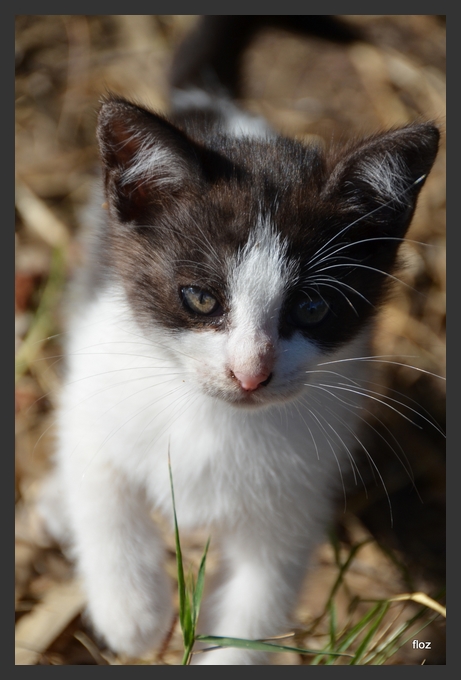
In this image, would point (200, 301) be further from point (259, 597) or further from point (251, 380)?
point (259, 597)

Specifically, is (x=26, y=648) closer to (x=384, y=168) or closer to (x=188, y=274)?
(x=188, y=274)

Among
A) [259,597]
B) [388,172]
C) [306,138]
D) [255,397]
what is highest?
[388,172]

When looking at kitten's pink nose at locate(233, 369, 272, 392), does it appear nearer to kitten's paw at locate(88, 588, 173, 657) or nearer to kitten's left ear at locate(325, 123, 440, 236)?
kitten's left ear at locate(325, 123, 440, 236)

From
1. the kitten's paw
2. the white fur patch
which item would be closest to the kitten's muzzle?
the kitten's paw

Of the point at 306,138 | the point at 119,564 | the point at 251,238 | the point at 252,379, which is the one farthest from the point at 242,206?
the point at 306,138

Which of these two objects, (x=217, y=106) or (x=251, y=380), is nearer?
(x=251, y=380)

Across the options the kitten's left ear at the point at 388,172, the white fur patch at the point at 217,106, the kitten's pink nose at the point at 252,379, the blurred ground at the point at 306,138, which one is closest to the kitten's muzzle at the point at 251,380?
the kitten's pink nose at the point at 252,379
